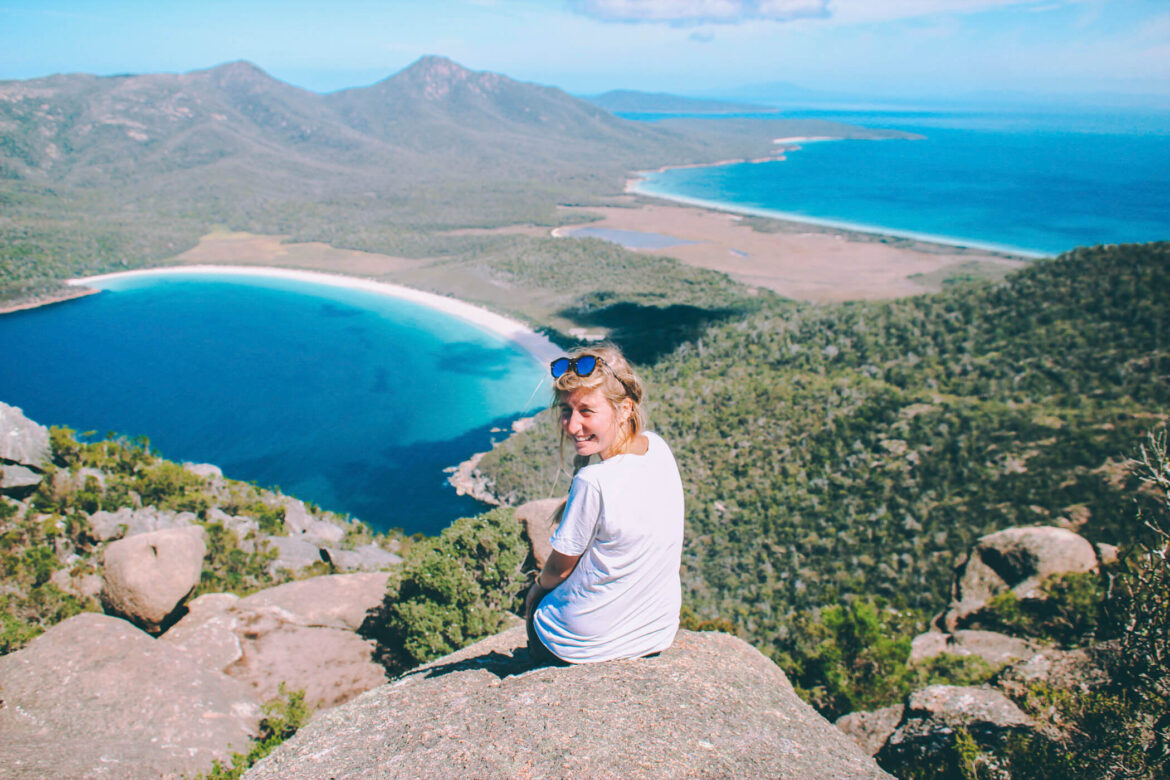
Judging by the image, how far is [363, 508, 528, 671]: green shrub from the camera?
1188 centimetres

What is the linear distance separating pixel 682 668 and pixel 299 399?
70.8 meters

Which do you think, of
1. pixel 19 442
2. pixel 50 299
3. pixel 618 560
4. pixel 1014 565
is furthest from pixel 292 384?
pixel 618 560

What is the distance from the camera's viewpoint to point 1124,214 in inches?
5517

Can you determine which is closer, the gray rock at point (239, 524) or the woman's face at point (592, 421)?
the woman's face at point (592, 421)

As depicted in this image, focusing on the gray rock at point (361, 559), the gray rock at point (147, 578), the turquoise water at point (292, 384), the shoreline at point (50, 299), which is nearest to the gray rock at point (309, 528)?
the gray rock at point (361, 559)

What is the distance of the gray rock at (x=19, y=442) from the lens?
20047 millimetres

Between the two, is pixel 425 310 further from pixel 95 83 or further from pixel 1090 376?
pixel 95 83

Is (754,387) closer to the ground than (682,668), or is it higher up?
closer to the ground

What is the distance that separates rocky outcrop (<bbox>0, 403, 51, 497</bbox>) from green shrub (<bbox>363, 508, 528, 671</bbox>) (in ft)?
48.3

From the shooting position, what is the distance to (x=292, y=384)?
7231cm

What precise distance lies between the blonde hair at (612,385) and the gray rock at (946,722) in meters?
7.72

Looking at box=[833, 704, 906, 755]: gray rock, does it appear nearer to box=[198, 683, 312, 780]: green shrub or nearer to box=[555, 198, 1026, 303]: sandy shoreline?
box=[198, 683, 312, 780]: green shrub

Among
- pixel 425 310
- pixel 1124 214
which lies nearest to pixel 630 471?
pixel 425 310

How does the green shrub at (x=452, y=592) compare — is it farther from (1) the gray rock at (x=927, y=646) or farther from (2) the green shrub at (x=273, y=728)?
(1) the gray rock at (x=927, y=646)
